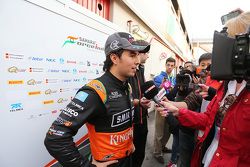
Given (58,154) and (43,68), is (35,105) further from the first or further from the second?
(58,154)

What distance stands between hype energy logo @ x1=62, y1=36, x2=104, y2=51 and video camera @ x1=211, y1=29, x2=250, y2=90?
122cm

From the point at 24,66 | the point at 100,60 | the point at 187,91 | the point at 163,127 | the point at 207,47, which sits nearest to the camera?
the point at 24,66

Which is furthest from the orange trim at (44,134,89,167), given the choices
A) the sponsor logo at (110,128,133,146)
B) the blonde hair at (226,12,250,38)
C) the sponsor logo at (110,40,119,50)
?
the blonde hair at (226,12,250,38)

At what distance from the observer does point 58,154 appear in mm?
1070

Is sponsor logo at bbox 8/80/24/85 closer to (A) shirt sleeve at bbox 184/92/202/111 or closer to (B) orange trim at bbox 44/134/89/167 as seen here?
(B) orange trim at bbox 44/134/89/167

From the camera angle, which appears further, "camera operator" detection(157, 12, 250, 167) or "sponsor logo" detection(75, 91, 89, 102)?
"sponsor logo" detection(75, 91, 89, 102)

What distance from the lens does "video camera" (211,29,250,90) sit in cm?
76

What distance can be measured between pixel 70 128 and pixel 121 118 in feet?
1.28

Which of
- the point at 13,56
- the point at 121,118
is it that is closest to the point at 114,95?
the point at 121,118

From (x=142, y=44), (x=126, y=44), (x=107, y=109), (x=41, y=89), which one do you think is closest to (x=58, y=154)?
(x=107, y=109)

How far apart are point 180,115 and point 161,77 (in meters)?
2.05

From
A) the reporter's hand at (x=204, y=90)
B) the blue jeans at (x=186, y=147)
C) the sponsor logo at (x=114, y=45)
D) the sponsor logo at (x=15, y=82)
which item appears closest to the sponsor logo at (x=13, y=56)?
the sponsor logo at (x=15, y=82)

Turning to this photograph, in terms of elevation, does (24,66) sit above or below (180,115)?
above

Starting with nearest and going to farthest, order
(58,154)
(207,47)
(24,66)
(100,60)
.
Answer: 1. (58,154)
2. (24,66)
3. (100,60)
4. (207,47)
